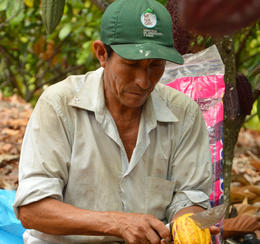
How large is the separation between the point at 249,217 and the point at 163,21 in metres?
1.34

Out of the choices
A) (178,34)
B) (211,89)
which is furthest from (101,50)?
(211,89)

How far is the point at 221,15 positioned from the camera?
0.21m

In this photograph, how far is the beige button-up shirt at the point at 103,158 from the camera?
62.0 inches

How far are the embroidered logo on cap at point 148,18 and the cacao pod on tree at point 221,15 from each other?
4.25 feet

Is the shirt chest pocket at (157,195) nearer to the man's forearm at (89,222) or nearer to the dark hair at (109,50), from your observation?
the man's forearm at (89,222)

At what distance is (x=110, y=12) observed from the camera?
5.04 ft

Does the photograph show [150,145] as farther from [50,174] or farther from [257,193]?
[257,193]

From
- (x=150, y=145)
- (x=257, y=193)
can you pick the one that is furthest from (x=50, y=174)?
(x=257, y=193)

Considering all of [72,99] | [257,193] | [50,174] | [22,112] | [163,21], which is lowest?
[257,193]

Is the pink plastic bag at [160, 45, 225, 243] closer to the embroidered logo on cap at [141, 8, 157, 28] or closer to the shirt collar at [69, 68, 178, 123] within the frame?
the shirt collar at [69, 68, 178, 123]

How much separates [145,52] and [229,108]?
0.89 m

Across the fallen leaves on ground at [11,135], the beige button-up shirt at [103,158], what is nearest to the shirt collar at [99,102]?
the beige button-up shirt at [103,158]

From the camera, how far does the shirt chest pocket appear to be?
1724mm

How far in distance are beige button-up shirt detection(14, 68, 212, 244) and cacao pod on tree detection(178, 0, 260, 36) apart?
52.8 inches
